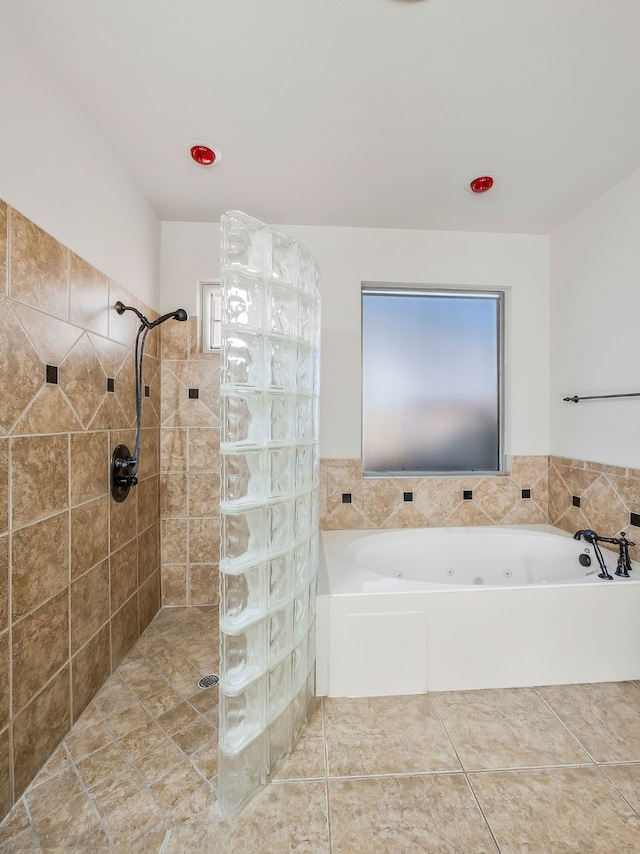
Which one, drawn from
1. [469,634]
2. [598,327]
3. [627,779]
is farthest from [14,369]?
[598,327]

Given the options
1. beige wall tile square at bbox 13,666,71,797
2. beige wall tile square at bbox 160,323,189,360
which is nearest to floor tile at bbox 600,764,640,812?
beige wall tile square at bbox 13,666,71,797

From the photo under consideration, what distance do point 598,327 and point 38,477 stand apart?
8.70 feet

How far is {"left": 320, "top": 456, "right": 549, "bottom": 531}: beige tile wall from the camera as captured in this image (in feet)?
7.59

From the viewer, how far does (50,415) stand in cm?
122

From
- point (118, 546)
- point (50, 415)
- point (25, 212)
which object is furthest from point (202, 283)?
point (118, 546)

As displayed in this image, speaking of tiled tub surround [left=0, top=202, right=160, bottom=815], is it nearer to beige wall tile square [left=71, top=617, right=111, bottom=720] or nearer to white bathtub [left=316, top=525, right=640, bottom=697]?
beige wall tile square [left=71, top=617, right=111, bottom=720]

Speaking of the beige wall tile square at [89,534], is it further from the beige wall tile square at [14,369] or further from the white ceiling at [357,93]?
the white ceiling at [357,93]

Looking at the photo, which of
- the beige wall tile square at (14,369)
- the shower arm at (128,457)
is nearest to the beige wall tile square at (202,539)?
the shower arm at (128,457)

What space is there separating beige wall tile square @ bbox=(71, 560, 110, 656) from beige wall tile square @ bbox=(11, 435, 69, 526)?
34 cm

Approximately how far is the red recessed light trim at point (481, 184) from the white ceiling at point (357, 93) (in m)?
0.04

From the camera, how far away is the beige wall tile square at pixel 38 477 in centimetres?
107

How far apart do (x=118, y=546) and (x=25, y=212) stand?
4.33 feet

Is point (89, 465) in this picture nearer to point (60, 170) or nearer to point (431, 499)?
point (60, 170)

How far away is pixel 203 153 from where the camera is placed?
1.63 m
